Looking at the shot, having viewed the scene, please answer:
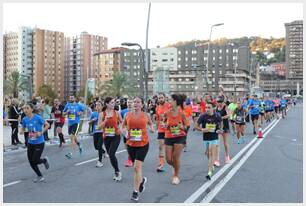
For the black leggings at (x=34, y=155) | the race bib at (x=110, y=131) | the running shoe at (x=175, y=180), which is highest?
the race bib at (x=110, y=131)

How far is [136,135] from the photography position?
7.77 metres

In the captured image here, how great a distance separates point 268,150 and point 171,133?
639 centimetres

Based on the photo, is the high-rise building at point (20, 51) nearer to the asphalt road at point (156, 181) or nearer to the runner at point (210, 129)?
the asphalt road at point (156, 181)

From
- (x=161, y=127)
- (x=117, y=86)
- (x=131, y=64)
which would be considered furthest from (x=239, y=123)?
(x=131, y=64)

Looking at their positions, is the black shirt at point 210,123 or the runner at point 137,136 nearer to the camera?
the runner at point 137,136

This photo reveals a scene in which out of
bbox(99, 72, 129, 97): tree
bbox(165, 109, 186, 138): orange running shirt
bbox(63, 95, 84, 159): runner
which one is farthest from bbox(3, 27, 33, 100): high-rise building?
bbox(165, 109, 186, 138): orange running shirt

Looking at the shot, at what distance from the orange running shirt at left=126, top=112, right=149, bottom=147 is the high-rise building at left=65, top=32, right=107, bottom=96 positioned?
486 ft

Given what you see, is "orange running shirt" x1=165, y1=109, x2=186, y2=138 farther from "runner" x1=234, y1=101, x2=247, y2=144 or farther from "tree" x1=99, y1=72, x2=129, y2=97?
"tree" x1=99, y1=72, x2=129, y2=97

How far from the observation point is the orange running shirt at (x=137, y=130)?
7.77 m

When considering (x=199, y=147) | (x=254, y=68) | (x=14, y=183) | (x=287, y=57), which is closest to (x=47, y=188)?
(x=14, y=183)

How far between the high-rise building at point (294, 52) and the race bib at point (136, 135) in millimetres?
144477

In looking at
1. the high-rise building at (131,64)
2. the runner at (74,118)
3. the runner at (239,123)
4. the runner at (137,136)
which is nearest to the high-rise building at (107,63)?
the high-rise building at (131,64)

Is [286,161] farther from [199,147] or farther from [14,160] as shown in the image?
[14,160]

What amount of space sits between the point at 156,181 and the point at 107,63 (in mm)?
140970
